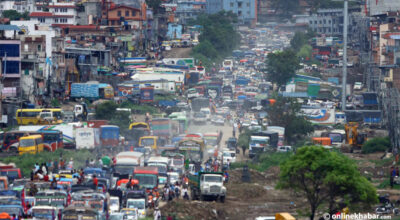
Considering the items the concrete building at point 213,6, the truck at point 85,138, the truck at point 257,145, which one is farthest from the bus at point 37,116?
the concrete building at point 213,6

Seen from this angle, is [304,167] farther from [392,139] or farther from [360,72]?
[360,72]

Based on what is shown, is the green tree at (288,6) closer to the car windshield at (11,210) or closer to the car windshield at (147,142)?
the car windshield at (147,142)

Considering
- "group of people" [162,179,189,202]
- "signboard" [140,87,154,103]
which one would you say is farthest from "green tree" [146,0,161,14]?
"group of people" [162,179,189,202]

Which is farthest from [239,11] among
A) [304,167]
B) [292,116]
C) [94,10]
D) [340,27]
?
[304,167]

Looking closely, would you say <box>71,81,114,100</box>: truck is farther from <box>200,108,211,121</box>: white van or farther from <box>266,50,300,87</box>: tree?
<box>266,50,300,87</box>: tree

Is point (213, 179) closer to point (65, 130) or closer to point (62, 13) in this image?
point (65, 130)

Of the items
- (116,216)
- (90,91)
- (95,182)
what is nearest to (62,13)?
(90,91)
